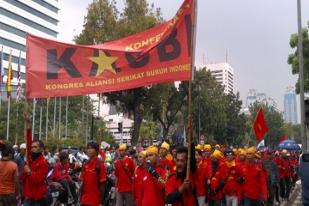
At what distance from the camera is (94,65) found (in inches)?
385

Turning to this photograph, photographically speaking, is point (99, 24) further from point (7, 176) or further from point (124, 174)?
point (7, 176)

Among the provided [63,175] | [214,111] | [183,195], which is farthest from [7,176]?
[214,111]

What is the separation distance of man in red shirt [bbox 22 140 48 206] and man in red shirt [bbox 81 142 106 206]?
75cm

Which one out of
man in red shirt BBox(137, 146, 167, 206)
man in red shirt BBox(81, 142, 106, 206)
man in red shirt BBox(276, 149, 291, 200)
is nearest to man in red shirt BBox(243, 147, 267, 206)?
man in red shirt BBox(81, 142, 106, 206)

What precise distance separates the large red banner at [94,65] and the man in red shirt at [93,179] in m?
1.12

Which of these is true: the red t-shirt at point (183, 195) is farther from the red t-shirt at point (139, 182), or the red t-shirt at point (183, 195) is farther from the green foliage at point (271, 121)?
the green foliage at point (271, 121)

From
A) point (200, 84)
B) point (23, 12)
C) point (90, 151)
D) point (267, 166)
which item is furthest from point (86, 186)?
point (23, 12)

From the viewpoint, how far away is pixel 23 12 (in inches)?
3797

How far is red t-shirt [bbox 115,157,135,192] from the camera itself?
1202 centimetres

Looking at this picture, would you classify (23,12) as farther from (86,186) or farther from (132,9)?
(86,186)

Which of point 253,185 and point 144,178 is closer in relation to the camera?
point 144,178

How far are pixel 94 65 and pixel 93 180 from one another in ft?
7.06

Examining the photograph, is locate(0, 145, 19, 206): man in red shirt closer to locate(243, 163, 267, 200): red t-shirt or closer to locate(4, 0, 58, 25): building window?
locate(243, 163, 267, 200): red t-shirt

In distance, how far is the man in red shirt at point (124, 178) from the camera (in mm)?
12000
